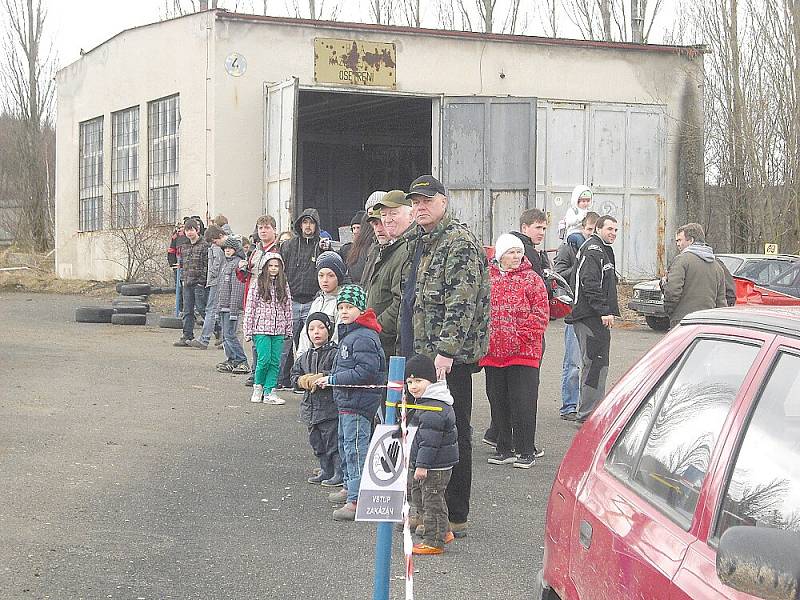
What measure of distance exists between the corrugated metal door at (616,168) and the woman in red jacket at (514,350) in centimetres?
1463

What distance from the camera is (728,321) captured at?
329 centimetres

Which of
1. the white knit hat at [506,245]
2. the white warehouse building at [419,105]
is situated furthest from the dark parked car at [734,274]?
the white knit hat at [506,245]

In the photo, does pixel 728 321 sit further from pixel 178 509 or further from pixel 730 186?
pixel 730 186

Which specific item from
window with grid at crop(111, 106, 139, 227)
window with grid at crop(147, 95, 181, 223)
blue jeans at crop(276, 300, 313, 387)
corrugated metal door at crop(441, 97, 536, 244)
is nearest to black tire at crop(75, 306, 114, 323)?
window with grid at crop(147, 95, 181, 223)

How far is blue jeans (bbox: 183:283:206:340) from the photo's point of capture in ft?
51.1

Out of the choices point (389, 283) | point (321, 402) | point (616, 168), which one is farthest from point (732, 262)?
point (321, 402)

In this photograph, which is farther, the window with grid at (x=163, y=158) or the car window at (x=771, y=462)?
the window with grid at (x=163, y=158)

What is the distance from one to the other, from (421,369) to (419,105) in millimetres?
21508

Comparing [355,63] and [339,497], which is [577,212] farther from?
[355,63]

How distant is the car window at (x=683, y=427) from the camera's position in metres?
3.04

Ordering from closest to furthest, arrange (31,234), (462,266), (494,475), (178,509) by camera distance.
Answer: (462,266)
(178,509)
(494,475)
(31,234)

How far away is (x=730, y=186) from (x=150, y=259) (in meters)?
13.8

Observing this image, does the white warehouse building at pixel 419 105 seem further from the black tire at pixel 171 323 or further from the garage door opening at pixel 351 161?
the garage door opening at pixel 351 161

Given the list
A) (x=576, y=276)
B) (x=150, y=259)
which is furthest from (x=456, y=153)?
(x=576, y=276)
